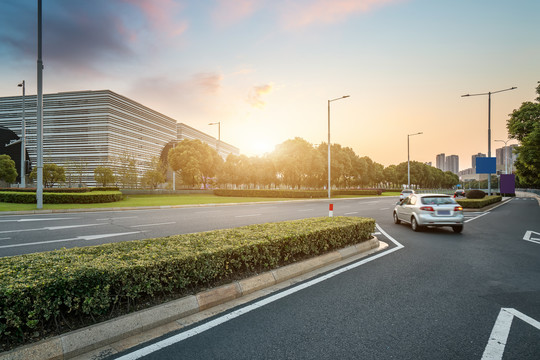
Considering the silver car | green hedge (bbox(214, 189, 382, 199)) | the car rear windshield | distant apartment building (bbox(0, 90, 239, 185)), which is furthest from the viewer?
distant apartment building (bbox(0, 90, 239, 185))

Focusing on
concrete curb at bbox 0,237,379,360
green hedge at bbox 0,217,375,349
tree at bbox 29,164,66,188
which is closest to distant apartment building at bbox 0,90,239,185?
tree at bbox 29,164,66,188

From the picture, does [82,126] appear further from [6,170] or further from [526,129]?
[526,129]

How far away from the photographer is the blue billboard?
3130 centimetres

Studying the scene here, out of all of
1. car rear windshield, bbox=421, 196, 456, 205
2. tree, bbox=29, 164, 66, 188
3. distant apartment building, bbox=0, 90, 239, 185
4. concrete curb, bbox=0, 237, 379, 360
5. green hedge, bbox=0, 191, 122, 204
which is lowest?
concrete curb, bbox=0, 237, 379, 360

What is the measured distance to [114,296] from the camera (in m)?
3.56

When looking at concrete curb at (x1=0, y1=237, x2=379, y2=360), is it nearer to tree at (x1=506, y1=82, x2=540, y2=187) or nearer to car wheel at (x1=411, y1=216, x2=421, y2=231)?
car wheel at (x1=411, y1=216, x2=421, y2=231)

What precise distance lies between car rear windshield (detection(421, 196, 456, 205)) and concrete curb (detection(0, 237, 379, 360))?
26.7ft

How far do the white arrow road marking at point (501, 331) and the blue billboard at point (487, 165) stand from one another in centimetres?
3317

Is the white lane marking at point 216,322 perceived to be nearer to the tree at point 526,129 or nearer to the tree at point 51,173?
the tree at point 526,129

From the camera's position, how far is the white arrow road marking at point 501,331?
119 inches

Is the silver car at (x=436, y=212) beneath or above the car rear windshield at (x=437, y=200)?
beneath

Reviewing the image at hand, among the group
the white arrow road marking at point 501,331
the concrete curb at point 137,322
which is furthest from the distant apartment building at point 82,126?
the white arrow road marking at point 501,331

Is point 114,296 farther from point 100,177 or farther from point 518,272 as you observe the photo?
point 100,177

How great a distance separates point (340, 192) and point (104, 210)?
124 feet
